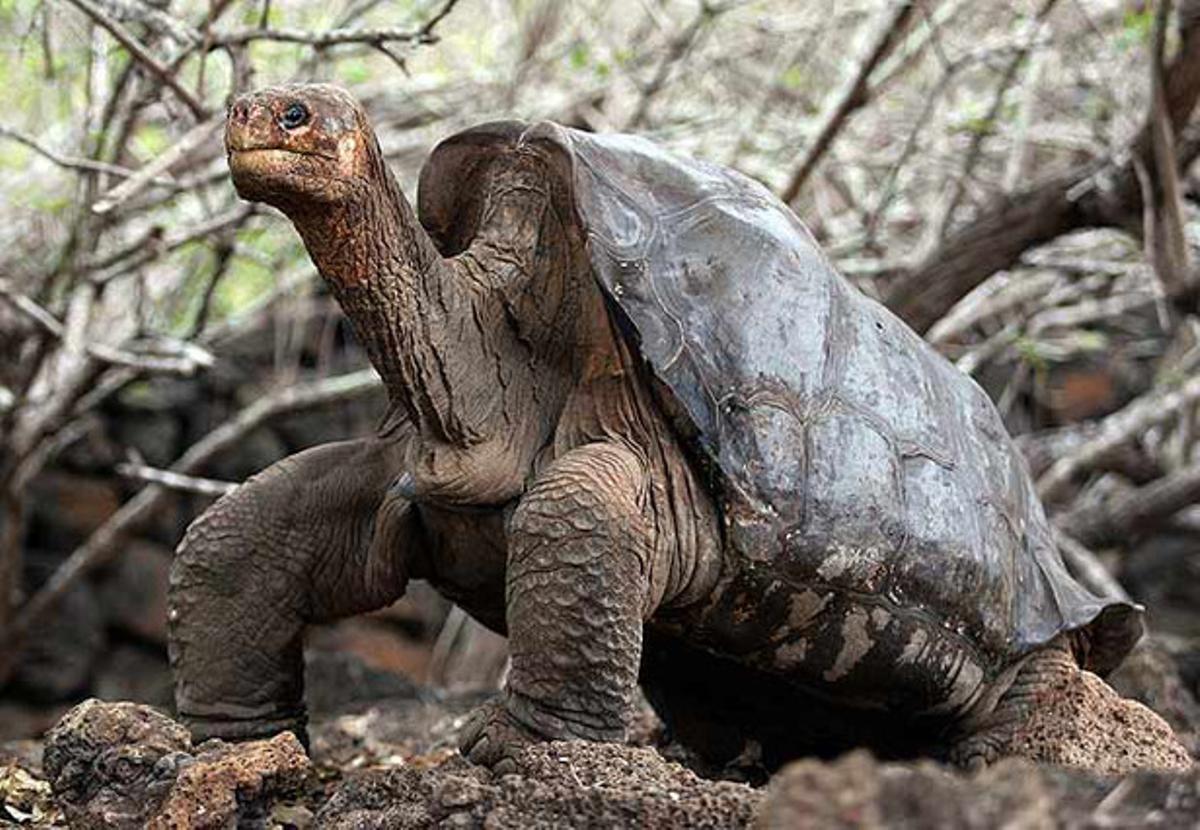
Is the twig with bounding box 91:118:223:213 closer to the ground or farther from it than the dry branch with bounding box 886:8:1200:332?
closer to the ground

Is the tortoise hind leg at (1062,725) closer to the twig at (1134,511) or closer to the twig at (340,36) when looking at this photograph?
the twig at (340,36)

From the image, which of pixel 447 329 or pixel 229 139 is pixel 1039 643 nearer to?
pixel 447 329

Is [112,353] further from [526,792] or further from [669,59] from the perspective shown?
[526,792]

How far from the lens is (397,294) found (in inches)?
99.6

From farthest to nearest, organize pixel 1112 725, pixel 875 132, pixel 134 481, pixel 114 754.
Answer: pixel 134 481 < pixel 875 132 < pixel 1112 725 < pixel 114 754

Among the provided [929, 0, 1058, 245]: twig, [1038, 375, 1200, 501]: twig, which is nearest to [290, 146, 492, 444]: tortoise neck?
[929, 0, 1058, 245]: twig

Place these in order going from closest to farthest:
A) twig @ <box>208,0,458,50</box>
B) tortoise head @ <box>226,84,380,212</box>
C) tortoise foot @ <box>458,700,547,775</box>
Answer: tortoise head @ <box>226,84,380,212</box>, tortoise foot @ <box>458,700,547,775</box>, twig @ <box>208,0,458,50</box>

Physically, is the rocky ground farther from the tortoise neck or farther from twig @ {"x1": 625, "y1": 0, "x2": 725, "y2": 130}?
twig @ {"x1": 625, "y1": 0, "x2": 725, "y2": 130}

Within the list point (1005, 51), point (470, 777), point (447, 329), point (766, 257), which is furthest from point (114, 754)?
point (1005, 51)

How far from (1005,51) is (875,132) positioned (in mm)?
1310

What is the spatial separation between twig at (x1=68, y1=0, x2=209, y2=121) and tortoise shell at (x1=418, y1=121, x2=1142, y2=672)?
38.3 inches

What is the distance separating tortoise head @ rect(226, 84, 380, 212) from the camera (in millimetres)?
2281

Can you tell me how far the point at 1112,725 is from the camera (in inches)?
123

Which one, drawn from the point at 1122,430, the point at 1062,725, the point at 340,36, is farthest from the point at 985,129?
the point at 1062,725
